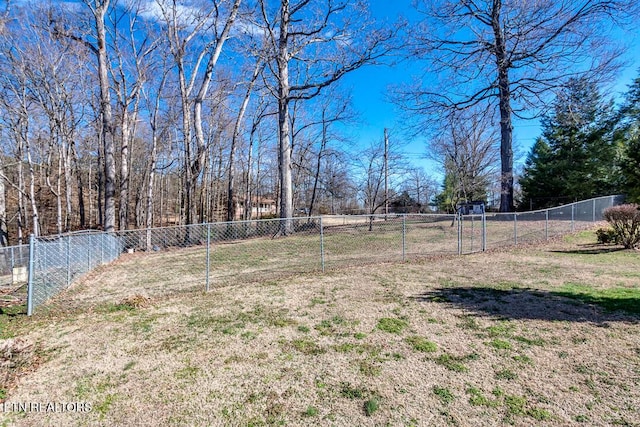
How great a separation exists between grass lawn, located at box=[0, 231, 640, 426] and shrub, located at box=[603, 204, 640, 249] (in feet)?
14.7

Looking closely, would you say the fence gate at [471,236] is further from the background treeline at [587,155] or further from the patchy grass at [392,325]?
the background treeline at [587,155]

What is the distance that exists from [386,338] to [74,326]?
4123 mm

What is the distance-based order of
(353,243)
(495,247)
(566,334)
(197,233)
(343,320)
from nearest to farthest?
Result: (566,334)
(343,320)
(495,247)
(353,243)
(197,233)

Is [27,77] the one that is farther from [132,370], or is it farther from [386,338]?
[386,338]

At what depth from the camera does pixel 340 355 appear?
309cm

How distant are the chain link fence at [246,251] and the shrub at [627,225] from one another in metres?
1.92

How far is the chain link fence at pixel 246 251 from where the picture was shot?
5.94 meters

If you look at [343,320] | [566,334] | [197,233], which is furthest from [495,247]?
[197,233]

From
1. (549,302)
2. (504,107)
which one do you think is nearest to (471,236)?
(549,302)

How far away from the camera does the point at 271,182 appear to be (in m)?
35.7

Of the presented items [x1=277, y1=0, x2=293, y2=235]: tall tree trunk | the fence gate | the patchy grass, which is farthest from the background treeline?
the patchy grass

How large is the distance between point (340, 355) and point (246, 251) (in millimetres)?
7879

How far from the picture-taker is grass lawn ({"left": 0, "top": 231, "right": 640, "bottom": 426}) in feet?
7.36

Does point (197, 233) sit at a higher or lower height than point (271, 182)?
lower
